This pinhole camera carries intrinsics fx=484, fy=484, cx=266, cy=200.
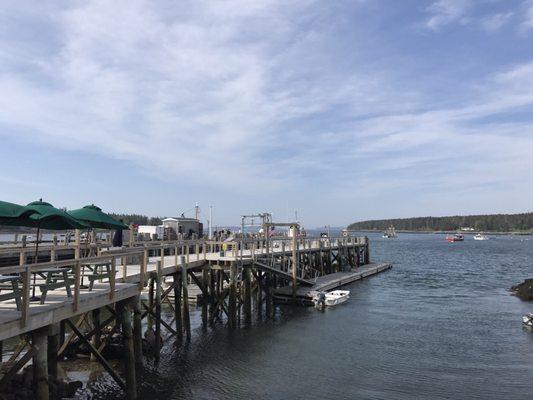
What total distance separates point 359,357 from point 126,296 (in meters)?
10.0

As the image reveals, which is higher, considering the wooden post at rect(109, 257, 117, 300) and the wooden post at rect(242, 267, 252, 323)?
the wooden post at rect(109, 257, 117, 300)

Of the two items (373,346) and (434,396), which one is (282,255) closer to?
(373,346)

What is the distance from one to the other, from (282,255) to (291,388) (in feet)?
57.1

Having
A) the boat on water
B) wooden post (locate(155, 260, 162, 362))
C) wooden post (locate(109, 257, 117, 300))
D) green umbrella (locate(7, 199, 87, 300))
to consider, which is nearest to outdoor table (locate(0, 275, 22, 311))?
green umbrella (locate(7, 199, 87, 300))

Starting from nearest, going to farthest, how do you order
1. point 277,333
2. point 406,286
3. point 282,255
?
point 277,333 < point 282,255 < point 406,286

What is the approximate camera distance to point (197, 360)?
723 inches

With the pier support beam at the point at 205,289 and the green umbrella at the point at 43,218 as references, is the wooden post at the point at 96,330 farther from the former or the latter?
the pier support beam at the point at 205,289

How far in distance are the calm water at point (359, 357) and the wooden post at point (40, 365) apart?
15.0 feet

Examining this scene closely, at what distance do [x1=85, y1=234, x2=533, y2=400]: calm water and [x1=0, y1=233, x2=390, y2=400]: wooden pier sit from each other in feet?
4.56

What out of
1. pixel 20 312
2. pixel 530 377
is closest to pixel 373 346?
pixel 530 377

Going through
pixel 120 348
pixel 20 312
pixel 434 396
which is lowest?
pixel 434 396

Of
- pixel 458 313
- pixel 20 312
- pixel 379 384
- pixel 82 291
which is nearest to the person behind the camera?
pixel 20 312

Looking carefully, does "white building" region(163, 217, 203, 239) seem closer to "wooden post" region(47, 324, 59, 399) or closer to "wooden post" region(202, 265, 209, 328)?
"wooden post" region(202, 265, 209, 328)

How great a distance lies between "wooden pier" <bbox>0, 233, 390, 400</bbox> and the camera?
1027 centimetres
